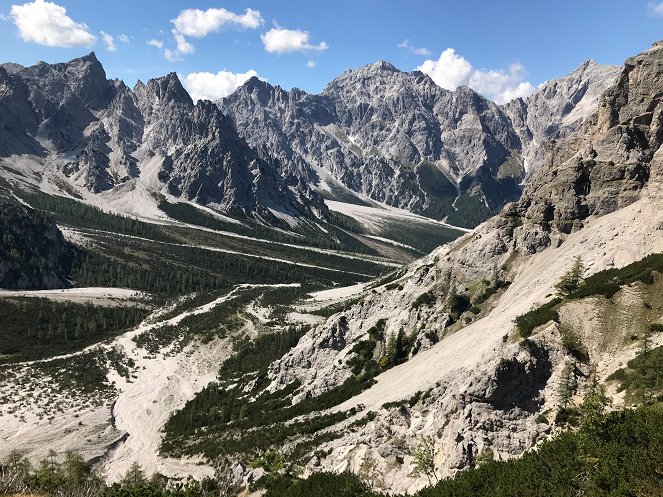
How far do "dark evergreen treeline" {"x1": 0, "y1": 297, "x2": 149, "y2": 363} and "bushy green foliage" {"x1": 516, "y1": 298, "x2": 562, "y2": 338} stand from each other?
12126 cm

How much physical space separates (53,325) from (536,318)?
480ft

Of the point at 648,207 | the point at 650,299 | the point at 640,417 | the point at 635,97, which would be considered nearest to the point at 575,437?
the point at 640,417

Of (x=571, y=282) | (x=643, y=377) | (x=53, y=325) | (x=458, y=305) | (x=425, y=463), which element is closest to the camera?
(x=643, y=377)

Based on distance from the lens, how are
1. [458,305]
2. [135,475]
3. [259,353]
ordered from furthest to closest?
[259,353]
[458,305]
[135,475]

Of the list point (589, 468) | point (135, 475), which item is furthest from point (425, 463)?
point (135, 475)

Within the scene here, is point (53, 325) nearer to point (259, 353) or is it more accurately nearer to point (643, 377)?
point (259, 353)

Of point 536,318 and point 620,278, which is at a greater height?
point 620,278

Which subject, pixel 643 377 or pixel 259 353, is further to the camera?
pixel 259 353

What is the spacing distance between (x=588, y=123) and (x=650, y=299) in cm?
7494

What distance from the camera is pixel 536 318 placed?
184 ft

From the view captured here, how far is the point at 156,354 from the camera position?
130500 millimetres

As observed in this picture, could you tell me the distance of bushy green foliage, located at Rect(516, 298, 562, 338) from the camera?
54.3 m

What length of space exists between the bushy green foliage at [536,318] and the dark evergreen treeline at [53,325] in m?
121

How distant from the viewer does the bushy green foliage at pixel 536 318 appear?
54266 mm
